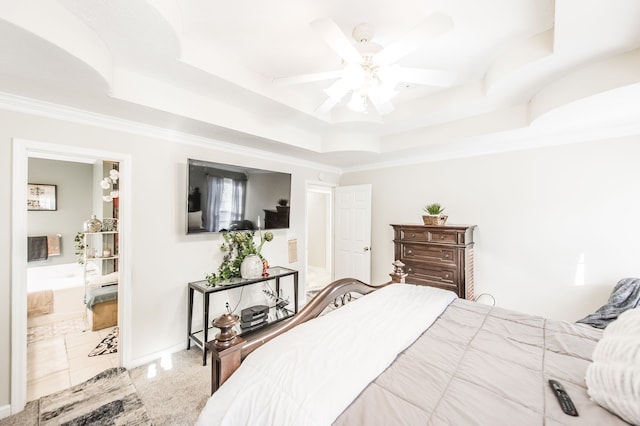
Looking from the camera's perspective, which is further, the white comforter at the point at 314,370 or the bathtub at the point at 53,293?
the bathtub at the point at 53,293

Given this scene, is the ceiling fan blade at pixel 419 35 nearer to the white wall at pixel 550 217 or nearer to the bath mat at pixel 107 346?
the white wall at pixel 550 217

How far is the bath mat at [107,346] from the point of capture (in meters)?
2.72

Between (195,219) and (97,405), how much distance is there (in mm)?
1615

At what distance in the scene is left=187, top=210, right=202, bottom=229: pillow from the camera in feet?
8.95

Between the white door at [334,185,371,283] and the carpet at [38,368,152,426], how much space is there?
3005 millimetres

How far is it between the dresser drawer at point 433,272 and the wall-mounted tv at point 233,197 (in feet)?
5.71

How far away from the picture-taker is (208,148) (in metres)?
2.98

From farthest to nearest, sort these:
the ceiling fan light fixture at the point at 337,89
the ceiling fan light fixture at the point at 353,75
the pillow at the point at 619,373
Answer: the ceiling fan light fixture at the point at 337,89 → the ceiling fan light fixture at the point at 353,75 → the pillow at the point at 619,373

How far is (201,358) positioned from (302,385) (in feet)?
6.93

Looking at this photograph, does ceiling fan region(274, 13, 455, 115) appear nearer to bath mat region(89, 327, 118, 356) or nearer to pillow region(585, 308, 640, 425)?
pillow region(585, 308, 640, 425)

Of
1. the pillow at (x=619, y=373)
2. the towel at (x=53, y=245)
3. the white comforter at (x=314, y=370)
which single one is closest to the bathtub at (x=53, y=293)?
the towel at (x=53, y=245)

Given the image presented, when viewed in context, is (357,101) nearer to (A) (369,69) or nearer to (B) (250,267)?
(A) (369,69)

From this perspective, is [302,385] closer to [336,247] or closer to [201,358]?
[201,358]

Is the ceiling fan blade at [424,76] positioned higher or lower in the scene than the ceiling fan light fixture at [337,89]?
higher
